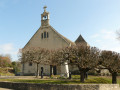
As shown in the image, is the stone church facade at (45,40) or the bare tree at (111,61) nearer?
the bare tree at (111,61)

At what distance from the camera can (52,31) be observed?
3697cm

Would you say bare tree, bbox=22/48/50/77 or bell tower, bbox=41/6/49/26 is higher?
bell tower, bbox=41/6/49/26

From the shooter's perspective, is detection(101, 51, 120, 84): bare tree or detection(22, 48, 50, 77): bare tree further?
detection(22, 48, 50, 77): bare tree

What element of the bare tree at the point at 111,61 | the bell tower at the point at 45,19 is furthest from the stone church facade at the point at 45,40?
the bare tree at the point at 111,61

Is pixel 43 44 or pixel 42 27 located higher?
pixel 42 27

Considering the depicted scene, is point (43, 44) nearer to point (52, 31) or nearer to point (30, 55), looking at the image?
point (52, 31)

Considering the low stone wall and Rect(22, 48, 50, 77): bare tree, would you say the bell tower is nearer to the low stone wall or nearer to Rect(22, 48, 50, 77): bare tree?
Rect(22, 48, 50, 77): bare tree

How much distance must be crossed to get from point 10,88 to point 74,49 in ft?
31.4

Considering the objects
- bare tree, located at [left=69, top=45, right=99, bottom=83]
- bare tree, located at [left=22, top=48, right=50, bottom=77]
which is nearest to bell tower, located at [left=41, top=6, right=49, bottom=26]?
bare tree, located at [left=22, top=48, right=50, bottom=77]

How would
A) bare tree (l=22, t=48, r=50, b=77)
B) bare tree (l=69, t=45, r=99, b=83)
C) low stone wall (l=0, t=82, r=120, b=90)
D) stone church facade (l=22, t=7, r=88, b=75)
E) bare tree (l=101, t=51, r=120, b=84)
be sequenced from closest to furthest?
low stone wall (l=0, t=82, r=120, b=90) → bare tree (l=69, t=45, r=99, b=83) → bare tree (l=101, t=51, r=120, b=84) → bare tree (l=22, t=48, r=50, b=77) → stone church facade (l=22, t=7, r=88, b=75)

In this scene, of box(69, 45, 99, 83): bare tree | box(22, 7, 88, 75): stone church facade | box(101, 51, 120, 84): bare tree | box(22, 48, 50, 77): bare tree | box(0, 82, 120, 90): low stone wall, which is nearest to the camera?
box(0, 82, 120, 90): low stone wall

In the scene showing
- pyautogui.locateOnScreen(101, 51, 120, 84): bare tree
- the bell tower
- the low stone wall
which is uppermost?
the bell tower

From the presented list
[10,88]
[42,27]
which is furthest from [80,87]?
[42,27]

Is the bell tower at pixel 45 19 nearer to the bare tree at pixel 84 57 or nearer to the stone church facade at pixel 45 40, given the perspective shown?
the stone church facade at pixel 45 40
